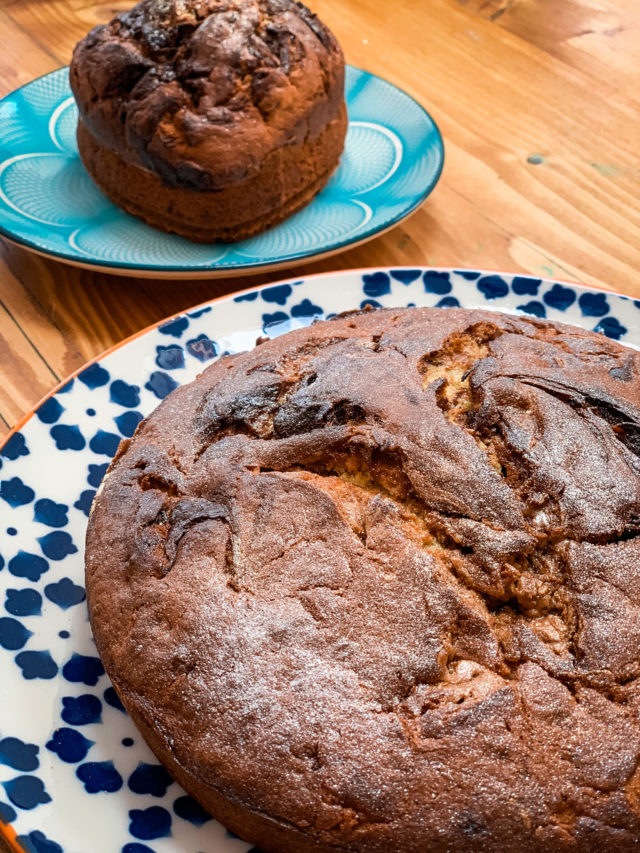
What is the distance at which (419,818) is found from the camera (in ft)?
3.76

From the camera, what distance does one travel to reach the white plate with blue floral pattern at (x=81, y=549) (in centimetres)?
133

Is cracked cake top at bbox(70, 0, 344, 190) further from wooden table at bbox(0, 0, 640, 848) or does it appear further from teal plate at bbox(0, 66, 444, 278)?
wooden table at bbox(0, 0, 640, 848)

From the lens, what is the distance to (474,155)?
2963 millimetres

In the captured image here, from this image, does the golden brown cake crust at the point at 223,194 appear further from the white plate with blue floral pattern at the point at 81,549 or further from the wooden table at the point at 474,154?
the white plate with blue floral pattern at the point at 81,549

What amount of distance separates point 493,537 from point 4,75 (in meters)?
2.84

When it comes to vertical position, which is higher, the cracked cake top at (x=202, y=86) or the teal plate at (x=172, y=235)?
the cracked cake top at (x=202, y=86)

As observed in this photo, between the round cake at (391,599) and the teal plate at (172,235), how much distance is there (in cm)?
81

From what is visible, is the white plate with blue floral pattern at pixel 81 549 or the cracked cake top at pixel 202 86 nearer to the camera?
the white plate with blue floral pattern at pixel 81 549

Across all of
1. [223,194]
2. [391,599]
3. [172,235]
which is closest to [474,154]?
[223,194]

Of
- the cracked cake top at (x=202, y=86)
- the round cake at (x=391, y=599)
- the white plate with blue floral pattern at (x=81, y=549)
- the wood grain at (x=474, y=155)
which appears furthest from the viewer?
the wood grain at (x=474, y=155)

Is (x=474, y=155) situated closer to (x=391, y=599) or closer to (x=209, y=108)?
(x=209, y=108)

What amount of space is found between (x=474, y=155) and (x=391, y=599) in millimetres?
2101

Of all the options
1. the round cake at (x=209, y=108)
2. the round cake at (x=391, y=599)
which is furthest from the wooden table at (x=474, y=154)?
the round cake at (x=391, y=599)

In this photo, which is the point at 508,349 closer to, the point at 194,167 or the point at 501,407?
the point at 501,407
